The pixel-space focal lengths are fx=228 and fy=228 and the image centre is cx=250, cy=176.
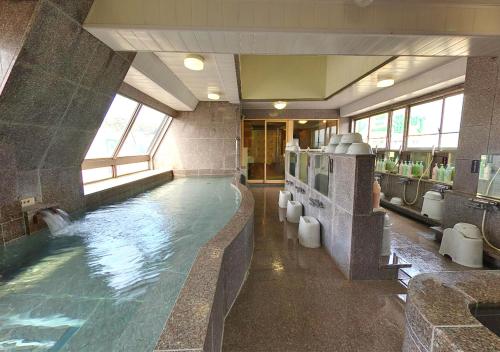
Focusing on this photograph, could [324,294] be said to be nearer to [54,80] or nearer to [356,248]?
[356,248]

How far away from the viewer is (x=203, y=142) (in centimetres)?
699

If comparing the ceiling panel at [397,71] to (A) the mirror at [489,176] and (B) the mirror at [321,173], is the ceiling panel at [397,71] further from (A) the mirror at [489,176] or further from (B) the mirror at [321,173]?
(B) the mirror at [321,173]

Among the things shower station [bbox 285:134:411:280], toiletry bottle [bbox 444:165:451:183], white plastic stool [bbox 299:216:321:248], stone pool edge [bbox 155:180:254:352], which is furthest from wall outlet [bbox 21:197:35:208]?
toiletry bottle [bbox 444:165:451:183]

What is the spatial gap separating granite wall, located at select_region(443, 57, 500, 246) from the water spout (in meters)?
4.89

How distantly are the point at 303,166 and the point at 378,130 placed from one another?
347 cm

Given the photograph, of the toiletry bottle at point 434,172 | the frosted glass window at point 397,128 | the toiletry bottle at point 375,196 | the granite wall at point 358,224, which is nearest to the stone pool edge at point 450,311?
the granite wall at point 358,224

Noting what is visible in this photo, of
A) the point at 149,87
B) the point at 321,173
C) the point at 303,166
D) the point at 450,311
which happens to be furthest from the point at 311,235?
Result: the point at 149,87

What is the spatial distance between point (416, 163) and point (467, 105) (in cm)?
204

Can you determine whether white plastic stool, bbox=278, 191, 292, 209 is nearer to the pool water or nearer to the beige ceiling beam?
the pool water

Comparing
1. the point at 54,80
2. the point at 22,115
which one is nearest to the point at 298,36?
the point at 54,80

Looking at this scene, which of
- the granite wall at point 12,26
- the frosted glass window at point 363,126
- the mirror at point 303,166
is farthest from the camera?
the frosted glass window at point 363,126

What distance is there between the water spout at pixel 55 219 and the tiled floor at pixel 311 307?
2283 millimetres

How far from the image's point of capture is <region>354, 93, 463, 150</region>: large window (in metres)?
3.93

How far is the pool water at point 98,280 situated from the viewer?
128cm
